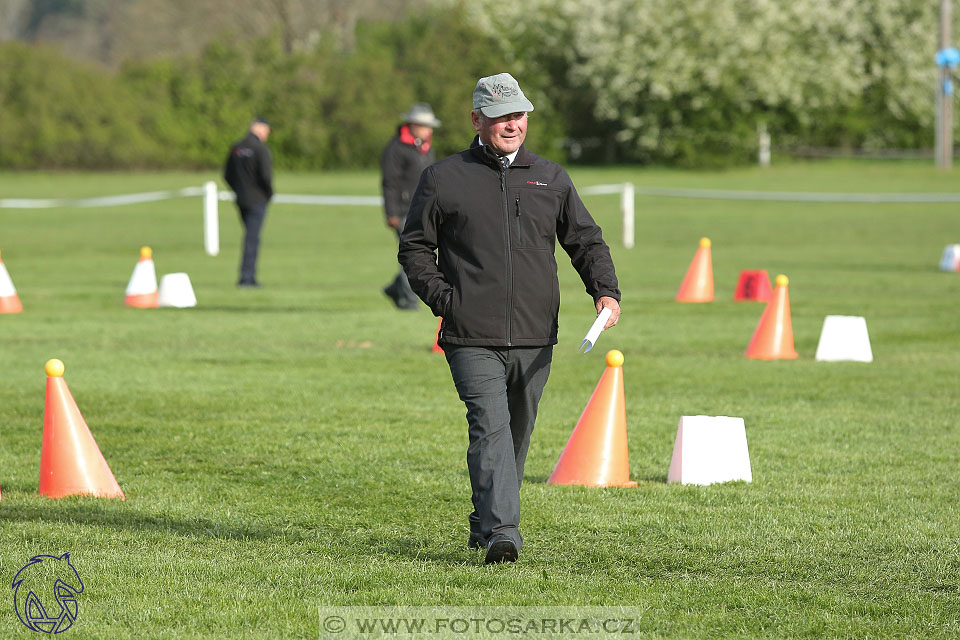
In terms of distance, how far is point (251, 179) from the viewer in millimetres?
18125

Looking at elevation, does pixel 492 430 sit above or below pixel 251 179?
above

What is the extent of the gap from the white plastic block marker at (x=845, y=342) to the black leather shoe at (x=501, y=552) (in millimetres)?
6976

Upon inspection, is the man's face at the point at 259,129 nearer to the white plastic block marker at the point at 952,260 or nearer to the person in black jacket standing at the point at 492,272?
the white plastic block marker at the point at 952,260

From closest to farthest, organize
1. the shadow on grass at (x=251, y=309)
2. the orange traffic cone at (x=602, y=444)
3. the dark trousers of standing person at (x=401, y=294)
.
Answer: the orange traffic cone at (x=602, y=444)
the dark trousers of standing person at (x=401, y=294)
the shadow on grass at (x=251, y=309)

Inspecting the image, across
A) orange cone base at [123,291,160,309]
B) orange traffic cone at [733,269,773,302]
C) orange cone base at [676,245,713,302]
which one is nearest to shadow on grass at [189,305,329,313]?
orange cone base at [123,291,160,309]

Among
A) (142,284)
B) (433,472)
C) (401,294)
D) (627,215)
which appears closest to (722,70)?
(627,215)

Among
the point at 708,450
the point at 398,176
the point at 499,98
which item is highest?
the point at 499,98

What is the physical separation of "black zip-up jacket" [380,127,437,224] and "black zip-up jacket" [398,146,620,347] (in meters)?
8.87

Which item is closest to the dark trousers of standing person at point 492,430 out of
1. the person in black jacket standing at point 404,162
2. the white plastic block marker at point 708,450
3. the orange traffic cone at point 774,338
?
the white plastic block marker at point 708,450

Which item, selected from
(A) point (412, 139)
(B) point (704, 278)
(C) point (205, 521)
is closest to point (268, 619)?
(C) point (205, 521)

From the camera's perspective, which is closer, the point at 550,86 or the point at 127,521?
the point at 127,521

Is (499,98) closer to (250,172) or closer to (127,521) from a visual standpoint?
(127,521)

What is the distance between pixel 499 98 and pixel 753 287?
11753mm

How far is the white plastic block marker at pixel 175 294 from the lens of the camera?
1634cm
